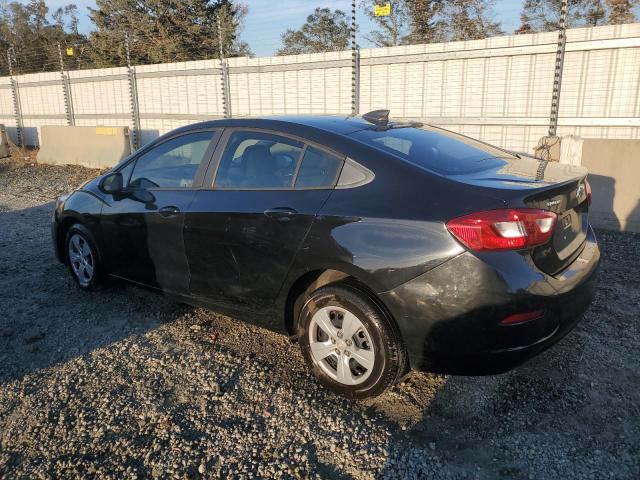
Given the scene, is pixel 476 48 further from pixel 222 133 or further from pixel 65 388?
pixel 65 388

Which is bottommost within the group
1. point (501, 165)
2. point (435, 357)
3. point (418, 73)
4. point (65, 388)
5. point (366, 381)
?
point (65, 388)

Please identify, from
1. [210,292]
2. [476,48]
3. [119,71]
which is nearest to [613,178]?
[476,48]

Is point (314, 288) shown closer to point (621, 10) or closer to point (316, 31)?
point (621, 10)

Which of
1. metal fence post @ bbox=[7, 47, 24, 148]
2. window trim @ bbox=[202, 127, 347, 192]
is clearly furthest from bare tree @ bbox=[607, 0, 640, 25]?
metal fence post @ bbox=[7, 47, 24, 148]

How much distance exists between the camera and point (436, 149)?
3.38 m

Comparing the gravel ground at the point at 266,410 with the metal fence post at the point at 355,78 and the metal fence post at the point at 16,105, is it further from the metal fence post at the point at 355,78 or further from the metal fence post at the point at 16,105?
the metal fence post at the point at 16,105

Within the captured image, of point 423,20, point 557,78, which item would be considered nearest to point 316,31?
point 423,20

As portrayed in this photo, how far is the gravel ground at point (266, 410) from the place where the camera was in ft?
8.57

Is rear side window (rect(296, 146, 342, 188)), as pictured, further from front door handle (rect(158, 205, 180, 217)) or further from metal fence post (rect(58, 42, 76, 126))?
metal fence post (rect(58, 42, 76, 126))

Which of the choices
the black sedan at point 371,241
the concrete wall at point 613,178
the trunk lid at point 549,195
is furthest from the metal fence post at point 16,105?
the trunk lid at point 549,195

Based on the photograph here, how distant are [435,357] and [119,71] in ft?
46.7

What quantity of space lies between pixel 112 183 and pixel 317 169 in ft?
7.03

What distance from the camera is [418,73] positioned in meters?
9.48

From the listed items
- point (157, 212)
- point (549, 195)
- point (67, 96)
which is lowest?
point (157, 212)
